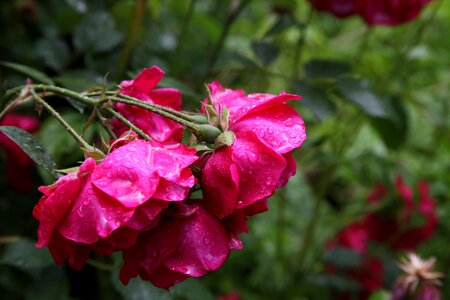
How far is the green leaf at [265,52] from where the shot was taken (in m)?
1.06

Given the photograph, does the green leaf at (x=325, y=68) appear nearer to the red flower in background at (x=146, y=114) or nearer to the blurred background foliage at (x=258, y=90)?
the blurred background foliage at (x=258, y=90)

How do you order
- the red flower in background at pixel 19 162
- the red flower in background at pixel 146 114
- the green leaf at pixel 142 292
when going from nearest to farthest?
the red flower in background at pixel 146 114, the green leaf at pixel 142 292, the red flower in background at pixel 19 162

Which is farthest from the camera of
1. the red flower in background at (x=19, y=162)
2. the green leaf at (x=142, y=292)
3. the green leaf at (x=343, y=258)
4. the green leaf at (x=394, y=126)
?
the green leaf at (x=343, y=258)

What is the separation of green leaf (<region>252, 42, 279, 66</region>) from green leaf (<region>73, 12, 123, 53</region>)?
23 cm

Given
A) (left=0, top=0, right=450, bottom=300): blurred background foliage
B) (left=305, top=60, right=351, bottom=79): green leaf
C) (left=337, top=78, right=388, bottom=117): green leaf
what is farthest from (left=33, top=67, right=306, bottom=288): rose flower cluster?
(left=305, top=60, right=351, bottom=79): green leaf

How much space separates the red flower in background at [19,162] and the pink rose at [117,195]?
17.0 inches

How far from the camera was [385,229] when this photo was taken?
1534 millimetres

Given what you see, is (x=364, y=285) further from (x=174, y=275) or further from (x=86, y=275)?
(x=174, y=275)

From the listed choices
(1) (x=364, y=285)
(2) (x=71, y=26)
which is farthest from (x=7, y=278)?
(1) (x=364, y=285)

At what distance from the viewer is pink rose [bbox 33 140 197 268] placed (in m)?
0.46

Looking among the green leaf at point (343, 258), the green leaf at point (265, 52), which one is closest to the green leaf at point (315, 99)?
the green leaf at point (265, 52)

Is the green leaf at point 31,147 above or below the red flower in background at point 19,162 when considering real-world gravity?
above

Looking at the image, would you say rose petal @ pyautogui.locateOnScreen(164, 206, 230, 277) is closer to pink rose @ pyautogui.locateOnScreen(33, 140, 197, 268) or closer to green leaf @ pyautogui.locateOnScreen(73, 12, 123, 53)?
pink rose @ pyautogui.locateOnScreen(33, 140, 197, 268)

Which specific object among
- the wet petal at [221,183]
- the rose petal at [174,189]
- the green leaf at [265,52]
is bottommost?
the green leaf at [265,52]
